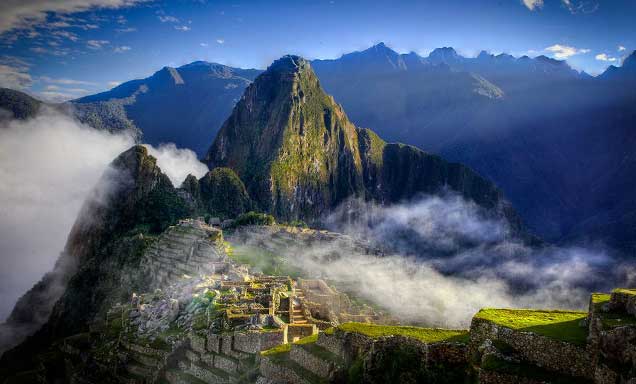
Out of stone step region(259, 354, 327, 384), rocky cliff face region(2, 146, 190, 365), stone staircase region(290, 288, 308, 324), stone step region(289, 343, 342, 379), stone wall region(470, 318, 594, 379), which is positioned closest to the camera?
stone wall region(470, 318, 594, 379)

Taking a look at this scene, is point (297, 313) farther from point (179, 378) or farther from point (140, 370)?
point (140, 370)

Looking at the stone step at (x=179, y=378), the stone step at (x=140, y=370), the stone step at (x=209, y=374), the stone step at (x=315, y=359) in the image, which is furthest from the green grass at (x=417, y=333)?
the stone step at (x=140, y=370)

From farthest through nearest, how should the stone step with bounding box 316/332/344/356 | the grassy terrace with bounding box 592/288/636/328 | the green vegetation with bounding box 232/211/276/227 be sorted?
the green vegetation with bounding box 232/211/276/227
the stone step with bounding box 316/332/344/356
the grassy terrace with bounding box 592/288/636/328

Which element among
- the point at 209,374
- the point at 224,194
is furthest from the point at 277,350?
the point at 224,194

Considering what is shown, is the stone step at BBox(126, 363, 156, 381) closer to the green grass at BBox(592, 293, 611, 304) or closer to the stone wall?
the stone wall

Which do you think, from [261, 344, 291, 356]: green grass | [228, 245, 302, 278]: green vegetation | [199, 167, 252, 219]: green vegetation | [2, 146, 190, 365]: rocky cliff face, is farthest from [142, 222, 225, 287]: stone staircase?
[199, 167, 252, 219]: green vegetation

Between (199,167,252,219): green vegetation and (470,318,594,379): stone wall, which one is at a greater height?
(199,167,252,219): green vegetation
